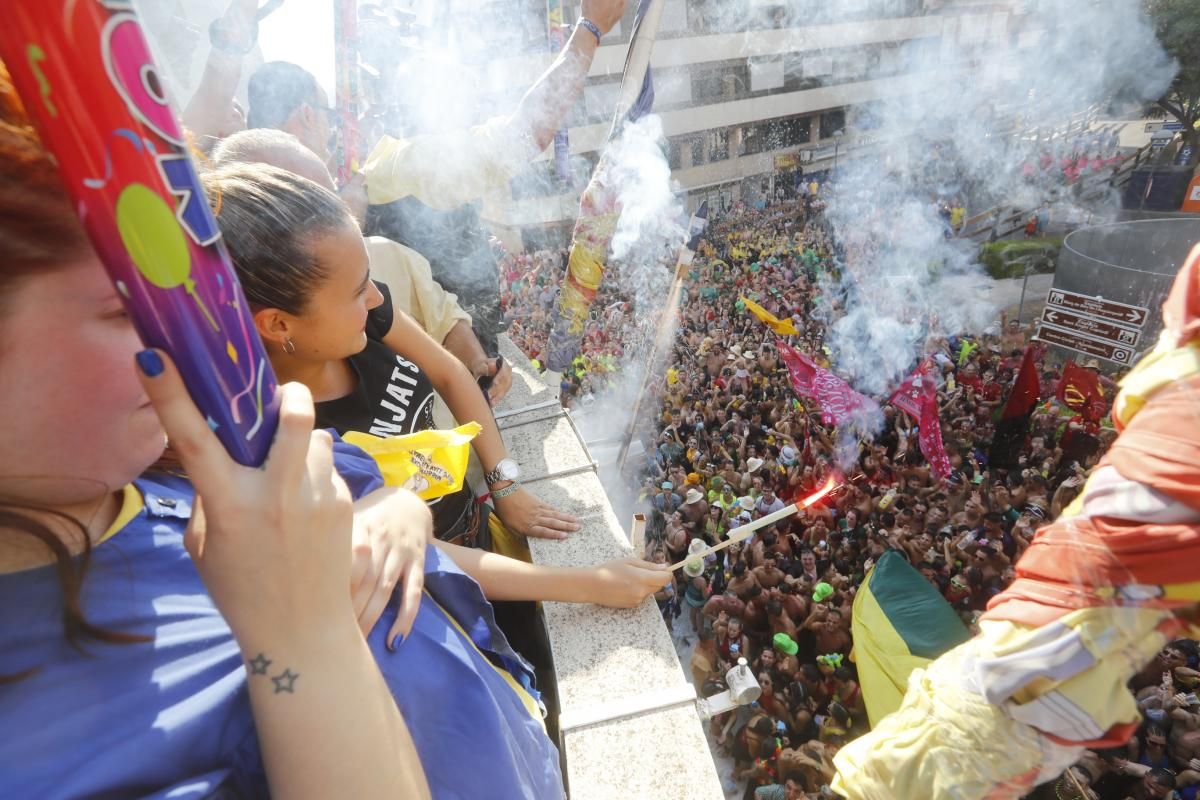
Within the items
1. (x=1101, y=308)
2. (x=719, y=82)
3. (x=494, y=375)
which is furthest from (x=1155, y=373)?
(x=719, y=82)

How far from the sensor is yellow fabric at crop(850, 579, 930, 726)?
4035 mm

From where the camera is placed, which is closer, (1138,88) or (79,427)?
(79,427)

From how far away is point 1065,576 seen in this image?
4.91ft

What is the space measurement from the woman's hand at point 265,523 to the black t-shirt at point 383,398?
3.96ft

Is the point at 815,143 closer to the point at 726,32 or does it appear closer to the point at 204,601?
the point at 726,32

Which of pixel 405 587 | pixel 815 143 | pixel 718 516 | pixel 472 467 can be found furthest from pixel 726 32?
pixel 405 587

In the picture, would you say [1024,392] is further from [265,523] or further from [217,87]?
[265,523]

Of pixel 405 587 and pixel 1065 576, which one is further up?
pixel 405 587

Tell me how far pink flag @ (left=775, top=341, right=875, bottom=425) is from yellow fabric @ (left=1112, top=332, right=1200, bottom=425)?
5.39 meters

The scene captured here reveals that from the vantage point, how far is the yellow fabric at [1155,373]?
1224 millimetres

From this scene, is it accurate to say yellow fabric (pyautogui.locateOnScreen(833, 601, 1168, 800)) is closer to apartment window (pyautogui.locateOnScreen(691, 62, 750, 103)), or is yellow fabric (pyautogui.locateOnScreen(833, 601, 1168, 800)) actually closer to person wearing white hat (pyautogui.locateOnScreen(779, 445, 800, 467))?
person wearing white hat (pyautogui.locateOnScreen(779, 445, 800, 467))

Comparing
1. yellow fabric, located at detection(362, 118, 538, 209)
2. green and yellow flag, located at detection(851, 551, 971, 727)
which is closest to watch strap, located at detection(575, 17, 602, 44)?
yellow fabric, located at detection(362, 118, 538, 209)

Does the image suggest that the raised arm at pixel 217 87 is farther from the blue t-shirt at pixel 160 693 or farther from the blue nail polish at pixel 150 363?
the blue nail polish at pixel 150 363

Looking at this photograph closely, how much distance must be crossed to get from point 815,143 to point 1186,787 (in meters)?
26.0
